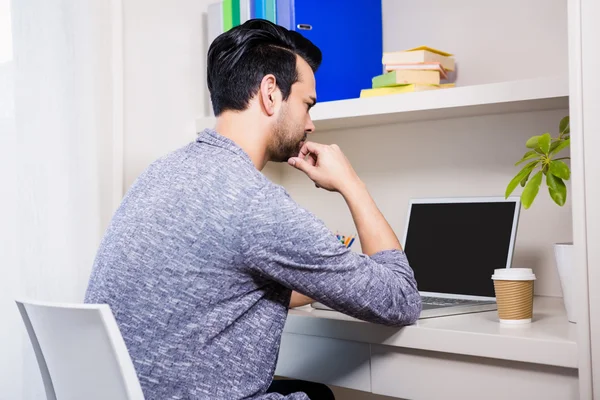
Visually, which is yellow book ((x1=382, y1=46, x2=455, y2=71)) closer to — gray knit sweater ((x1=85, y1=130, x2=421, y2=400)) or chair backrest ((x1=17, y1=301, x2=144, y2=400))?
gray knit sweater ((x1=85, y1=130, x2=421, y2=400))

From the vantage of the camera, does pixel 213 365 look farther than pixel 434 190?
No

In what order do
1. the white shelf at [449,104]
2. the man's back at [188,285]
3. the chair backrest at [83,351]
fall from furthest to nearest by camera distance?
the white shelf at [449,104] < the man's back at [188,285] < the chair backrest at [83,351]

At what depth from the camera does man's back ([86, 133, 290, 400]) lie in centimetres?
116

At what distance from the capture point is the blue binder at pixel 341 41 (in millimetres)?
2033

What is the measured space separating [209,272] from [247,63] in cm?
46

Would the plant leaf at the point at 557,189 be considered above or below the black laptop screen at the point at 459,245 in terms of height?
above

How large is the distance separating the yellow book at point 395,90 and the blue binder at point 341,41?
137 mm

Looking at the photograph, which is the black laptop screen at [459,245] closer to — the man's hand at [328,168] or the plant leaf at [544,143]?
the plant leaf at [544,143]

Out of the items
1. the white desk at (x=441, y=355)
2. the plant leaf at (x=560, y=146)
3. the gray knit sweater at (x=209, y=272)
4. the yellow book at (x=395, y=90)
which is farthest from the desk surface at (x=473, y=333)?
the yellow book at (x=395, y=90)

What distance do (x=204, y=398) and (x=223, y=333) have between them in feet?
0.36

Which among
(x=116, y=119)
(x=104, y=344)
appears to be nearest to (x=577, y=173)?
(x=104, y=344)

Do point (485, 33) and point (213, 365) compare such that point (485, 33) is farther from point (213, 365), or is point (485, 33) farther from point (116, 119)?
point (213, 365)

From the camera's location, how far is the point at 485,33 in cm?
201

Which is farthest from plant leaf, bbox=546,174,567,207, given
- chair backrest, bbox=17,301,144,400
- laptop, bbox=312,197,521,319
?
chair backrest, bbox=17,301,144,400
